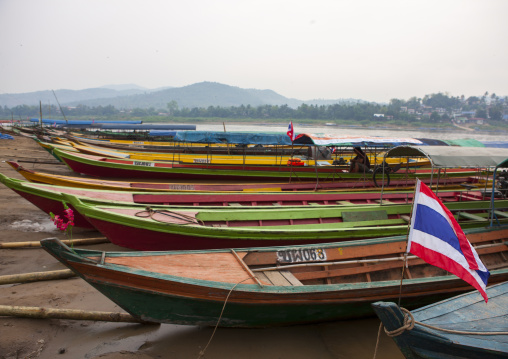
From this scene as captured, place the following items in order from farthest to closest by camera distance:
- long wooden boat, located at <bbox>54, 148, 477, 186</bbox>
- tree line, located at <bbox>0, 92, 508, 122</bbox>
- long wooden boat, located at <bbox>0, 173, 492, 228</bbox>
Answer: tree line, located at <bbox>0, 92, 508, 122</bbox>, long wooden boat, located at <bbox>54, 148, 477, 186</bbox>, long wooden boat, located at <bbox>0, 173, 492, 228</bbox>

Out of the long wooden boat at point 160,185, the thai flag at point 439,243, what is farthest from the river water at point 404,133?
the thai flag at point 439,243

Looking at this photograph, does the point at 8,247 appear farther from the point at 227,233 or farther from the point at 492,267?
the point at 492,267

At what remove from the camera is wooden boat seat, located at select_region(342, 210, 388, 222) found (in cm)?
734

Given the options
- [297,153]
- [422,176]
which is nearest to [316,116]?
[297,153]

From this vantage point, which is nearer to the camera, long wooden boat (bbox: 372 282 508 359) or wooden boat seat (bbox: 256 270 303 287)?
long wooden boat (bbox: 372 282 508 359)

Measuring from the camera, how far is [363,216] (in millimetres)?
7430

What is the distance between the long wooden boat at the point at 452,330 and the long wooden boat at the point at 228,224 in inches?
108

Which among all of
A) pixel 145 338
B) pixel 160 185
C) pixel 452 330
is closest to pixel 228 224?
pixel 145 338

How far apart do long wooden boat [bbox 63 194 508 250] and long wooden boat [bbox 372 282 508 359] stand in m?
2.75

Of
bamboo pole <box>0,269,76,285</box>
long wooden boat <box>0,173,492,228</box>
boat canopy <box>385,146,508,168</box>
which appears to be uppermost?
boat canopy <box>385,146,508,168</box>

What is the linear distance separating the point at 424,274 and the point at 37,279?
5977 mm

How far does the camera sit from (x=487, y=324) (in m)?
3.49

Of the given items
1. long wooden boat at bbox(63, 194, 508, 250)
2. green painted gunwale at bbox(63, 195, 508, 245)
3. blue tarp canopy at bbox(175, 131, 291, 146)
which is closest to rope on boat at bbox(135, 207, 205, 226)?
long wooden boat at bbox(63, 194, 508, 250)

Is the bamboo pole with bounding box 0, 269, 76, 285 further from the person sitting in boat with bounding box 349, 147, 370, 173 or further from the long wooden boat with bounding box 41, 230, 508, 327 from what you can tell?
the person sitting in boat with bounding box 349, 147, 370, 173
